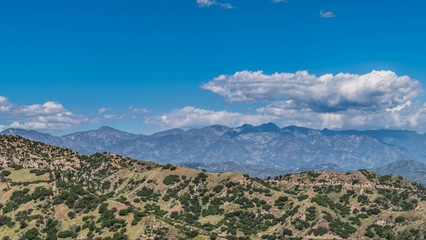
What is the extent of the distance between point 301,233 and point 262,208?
103ft

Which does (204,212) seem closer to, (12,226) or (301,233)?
(301,233)

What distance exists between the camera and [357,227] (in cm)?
17775

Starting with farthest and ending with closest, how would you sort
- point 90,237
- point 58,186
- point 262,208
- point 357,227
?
point 262,208
point 357,227
point 58,186
point 90,237

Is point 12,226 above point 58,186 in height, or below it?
below

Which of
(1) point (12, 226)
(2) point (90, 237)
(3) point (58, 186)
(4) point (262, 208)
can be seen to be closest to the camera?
(2) point (90, 237)

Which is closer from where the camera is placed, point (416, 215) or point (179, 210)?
point (416, 215)

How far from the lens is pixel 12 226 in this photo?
125500mm

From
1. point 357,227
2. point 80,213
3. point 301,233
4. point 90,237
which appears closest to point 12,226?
point 80,213

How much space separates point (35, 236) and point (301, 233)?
4226 inches

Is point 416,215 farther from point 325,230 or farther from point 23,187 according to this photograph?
point 23,187

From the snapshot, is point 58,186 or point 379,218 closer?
point 58,186

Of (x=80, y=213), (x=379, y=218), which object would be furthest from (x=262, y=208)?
(x=80, y=213)

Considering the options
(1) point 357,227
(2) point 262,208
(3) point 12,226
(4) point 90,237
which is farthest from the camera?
(2) point 262,208

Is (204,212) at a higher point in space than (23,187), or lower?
lower
